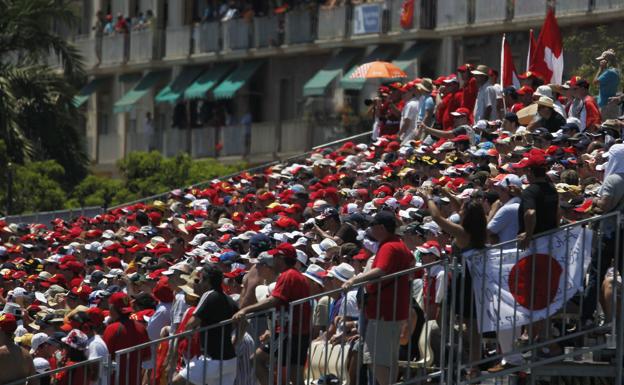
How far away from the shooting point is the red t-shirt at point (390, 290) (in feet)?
54.9

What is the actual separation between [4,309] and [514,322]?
6.05 metres

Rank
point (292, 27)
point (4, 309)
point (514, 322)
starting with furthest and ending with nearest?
1. point (292, 27)
2. point (4, 309)
3. point (514, 322)

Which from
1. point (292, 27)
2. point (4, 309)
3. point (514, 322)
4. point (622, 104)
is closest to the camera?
point (514, 322)

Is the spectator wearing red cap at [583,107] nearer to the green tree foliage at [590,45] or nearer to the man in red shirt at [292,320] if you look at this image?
the green tree foliage at [590,45]

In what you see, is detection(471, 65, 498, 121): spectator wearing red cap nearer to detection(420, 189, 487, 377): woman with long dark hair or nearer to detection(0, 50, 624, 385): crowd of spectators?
detection(0, 50, 624, 385): crowd of spectators

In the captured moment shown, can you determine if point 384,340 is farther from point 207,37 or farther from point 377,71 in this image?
point 207,37

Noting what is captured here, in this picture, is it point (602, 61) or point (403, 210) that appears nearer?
point (403, 210)

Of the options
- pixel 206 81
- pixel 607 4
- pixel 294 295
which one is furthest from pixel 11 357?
pixel 206 81

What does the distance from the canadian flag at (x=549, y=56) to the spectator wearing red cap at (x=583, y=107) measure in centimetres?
378

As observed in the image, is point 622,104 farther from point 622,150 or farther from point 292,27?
point 292,27

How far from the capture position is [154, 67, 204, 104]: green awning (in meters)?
54.5

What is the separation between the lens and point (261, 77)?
175ft

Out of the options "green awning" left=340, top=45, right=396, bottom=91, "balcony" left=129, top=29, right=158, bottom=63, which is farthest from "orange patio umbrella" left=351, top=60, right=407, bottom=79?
"balcony" left=129, top=29, right=158, bottom=63

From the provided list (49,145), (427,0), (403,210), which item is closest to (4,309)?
(403,210)
